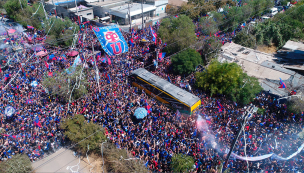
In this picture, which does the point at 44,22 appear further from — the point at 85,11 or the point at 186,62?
the point at 186,62

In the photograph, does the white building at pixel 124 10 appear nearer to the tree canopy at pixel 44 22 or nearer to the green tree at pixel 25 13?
the tree canopy at pixel 44 22

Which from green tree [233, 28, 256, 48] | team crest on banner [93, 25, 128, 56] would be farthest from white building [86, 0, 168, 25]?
green tree [233, 28, 256, 48]

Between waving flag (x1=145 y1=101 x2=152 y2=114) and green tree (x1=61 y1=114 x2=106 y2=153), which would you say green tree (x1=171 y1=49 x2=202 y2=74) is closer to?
waving flag (x1=145 y1=101 x2=152 y2=114)

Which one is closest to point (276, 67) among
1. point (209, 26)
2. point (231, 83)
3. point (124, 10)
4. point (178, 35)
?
point (231, 83)

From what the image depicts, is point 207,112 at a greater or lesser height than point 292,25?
lesser

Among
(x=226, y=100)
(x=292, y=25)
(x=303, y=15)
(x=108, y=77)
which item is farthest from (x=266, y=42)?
(x=108, y=77)

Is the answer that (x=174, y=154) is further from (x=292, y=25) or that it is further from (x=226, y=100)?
(x=292, y=25)
